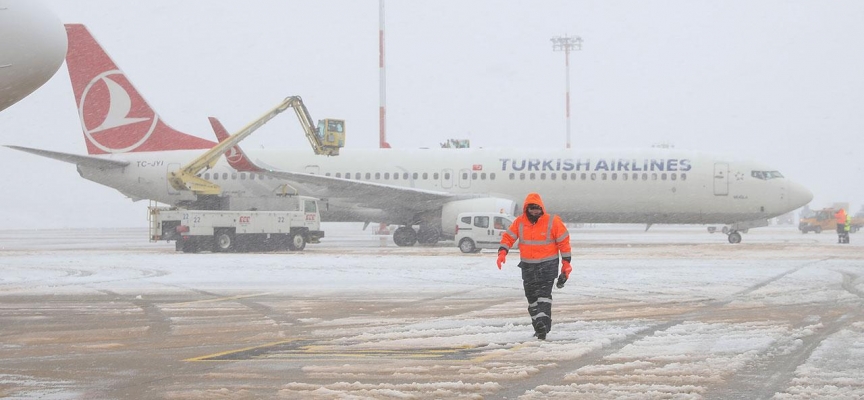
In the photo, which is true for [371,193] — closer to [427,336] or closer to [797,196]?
[797,196]

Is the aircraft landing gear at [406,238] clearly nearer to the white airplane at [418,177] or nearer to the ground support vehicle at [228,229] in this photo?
the white airplane at [418,177]

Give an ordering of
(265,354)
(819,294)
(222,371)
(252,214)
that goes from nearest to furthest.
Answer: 1. (222,371)
2. (265,354)
3. (819,294)
4. (252,214)

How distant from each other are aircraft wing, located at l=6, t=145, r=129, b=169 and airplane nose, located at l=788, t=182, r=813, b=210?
24219 mm

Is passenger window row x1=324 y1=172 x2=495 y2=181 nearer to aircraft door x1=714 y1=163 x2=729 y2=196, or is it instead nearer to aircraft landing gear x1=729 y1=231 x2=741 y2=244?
aircraft door x1=714 y1=163 x2=729 y2=196

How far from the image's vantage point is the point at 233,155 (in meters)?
33.4

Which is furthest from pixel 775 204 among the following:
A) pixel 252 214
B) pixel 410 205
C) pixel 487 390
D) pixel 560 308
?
pixel 487 390

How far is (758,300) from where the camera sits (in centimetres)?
1371

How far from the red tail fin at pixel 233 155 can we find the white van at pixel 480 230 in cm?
822

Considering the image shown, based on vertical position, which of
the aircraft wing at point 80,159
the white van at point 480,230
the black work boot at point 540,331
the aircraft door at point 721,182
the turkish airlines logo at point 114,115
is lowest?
the black work boot at point 540,331

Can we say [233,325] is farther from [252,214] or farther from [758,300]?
[252,214]

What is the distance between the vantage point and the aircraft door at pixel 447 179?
1391 inches

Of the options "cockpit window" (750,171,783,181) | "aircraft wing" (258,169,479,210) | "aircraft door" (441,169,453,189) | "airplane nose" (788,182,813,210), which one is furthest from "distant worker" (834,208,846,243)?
"aircraft door" (441,169,453,189)

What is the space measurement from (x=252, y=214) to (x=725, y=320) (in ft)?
67.6

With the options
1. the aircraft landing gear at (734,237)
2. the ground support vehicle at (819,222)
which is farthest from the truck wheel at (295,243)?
the ground support vehicle at (819,222)
